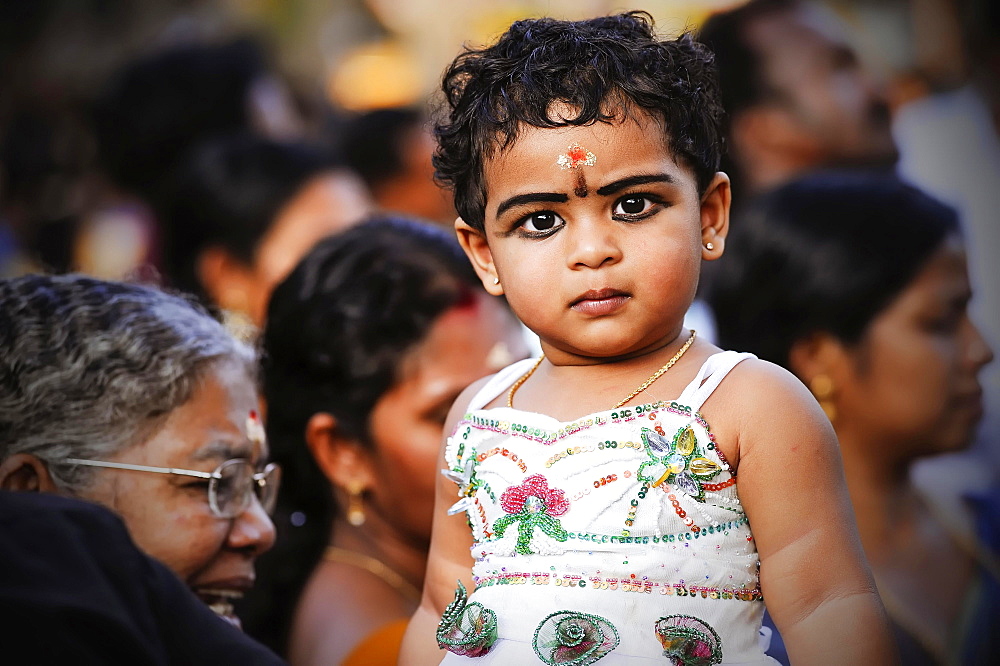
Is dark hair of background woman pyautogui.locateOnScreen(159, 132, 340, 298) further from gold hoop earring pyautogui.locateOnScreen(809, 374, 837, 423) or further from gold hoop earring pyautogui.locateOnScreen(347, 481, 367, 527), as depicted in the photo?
gold hoop earring pyautogui.locateOnScreen(809, 374, 837, 423)

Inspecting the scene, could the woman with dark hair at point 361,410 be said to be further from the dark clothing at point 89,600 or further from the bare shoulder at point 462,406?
the dark clothing at point 89,600

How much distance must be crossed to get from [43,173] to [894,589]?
21.7 feet

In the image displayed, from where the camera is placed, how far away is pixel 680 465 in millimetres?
1804

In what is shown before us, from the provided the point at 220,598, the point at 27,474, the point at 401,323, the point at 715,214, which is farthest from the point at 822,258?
the point at 27,474

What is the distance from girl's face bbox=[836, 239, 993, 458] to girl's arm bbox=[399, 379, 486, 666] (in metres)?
1.86

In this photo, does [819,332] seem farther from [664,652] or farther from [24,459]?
[24,459]

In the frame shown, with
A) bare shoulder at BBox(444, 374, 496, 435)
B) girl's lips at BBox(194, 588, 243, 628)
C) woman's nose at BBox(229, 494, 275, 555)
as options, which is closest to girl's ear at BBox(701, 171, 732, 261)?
bare shoulder at BBox(444, 374, 496, 435)

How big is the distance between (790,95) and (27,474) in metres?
4.23

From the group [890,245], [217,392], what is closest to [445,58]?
[890,245]

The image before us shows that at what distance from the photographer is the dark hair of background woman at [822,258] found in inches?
137

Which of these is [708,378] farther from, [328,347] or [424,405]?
[328,347]

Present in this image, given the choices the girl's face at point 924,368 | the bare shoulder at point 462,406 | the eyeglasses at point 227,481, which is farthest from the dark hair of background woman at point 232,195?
the bare shoulder at point 462,406

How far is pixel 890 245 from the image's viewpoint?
11.5ft

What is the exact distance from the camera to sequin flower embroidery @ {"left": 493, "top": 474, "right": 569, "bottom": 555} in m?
1.89
